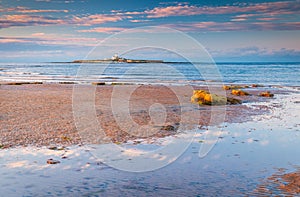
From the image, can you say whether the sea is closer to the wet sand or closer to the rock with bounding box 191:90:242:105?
the wet sand

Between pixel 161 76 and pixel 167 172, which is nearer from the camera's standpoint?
pixel 167 172

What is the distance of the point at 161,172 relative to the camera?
29.6 ft

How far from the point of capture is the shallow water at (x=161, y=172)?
7.62 meters

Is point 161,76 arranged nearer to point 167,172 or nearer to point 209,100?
point 209,100

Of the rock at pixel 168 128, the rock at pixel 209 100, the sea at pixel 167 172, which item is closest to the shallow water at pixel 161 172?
the sea at pixel 167 172

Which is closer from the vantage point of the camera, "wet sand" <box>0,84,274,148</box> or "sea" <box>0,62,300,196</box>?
"sea" <box>0,62,300,196</box>

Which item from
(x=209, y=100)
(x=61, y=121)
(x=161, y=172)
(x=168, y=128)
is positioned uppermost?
(x=209, y=100)

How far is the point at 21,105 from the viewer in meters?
20.5

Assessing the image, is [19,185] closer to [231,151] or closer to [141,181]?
[141,181]

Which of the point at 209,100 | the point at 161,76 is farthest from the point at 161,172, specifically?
the point at 161,76

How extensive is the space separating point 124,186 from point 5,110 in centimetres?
1288

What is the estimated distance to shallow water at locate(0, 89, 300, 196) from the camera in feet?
25.0

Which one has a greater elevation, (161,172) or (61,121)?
(61,121)

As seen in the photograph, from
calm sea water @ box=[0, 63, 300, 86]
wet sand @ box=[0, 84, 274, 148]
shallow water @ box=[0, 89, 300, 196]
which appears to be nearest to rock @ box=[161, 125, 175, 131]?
wet sand @ box=[0, 84, 274, 148]
